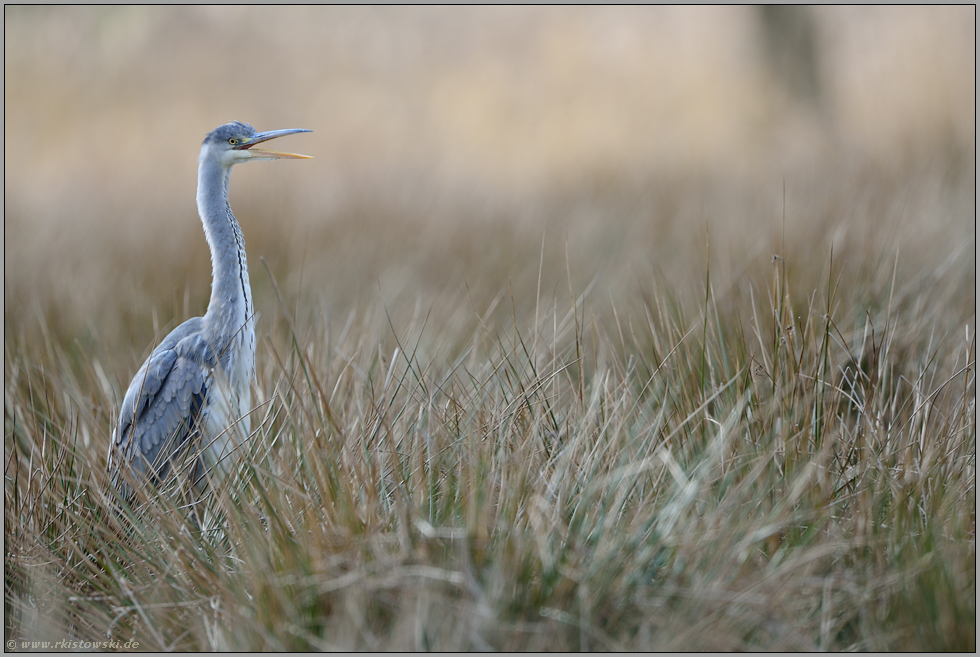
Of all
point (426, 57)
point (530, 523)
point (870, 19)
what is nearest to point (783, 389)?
point (530, 523)

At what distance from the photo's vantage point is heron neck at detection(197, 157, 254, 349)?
2.43 m

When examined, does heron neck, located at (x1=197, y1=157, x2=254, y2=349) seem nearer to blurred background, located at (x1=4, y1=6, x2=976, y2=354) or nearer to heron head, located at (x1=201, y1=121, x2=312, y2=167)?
heron head, located at (x1=201, y1=121, x2=312, y2=167)

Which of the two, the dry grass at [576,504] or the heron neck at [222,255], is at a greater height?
the heron neck at [222,255]

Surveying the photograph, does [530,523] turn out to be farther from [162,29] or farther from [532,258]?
[162,29]

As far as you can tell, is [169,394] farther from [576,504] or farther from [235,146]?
[576,504]

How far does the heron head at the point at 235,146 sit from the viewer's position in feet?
8.08

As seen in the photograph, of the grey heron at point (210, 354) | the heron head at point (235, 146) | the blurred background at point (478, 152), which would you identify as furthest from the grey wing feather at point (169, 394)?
the heron head at point (235, 146)

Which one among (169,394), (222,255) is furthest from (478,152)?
(169,394)

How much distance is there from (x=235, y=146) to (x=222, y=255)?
407 millimetres

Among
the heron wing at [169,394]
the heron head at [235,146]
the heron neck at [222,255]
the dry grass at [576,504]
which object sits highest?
the heron head at [235,146]

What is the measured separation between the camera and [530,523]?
1550 millimetres

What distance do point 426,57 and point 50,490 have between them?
41.4ft

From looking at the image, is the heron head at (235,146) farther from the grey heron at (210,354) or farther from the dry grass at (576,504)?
the dry grass at (576,504)

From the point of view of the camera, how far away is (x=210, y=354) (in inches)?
98.6
